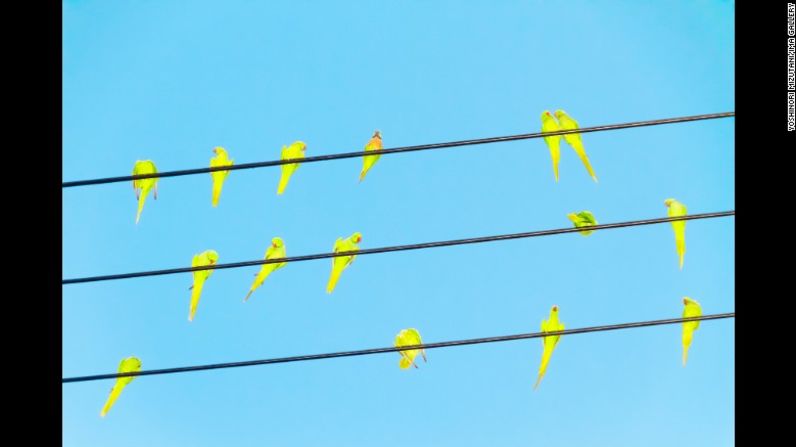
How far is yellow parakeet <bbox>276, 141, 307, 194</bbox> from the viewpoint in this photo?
232 centimetres

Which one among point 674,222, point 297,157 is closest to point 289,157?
point 297,157

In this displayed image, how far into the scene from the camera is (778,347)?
61.0 inches

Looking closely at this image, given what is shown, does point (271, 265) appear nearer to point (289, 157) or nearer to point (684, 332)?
point (289, 157)

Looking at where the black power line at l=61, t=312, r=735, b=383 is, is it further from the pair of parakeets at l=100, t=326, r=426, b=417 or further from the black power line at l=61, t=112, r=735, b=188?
the black power line at l=61, t=112, r=735, b=188

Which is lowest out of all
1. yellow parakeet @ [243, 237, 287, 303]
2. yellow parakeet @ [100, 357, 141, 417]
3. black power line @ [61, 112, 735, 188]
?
yellow parakeet @ [100, 357, 141, 417]

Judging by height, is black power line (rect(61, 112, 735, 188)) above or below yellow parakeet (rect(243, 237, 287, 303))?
above

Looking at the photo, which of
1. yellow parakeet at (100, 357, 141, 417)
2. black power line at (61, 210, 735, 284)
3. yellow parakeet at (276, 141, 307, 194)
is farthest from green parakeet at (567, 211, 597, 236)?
yellow parakeet at (100, 357, 141, 417)

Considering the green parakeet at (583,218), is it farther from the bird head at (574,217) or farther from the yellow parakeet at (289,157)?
the yellow parakeet at (289,157)

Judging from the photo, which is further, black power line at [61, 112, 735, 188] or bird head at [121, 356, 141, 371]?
bird head at [121, 356, 141, 371]

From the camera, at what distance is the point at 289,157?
9.36 feet

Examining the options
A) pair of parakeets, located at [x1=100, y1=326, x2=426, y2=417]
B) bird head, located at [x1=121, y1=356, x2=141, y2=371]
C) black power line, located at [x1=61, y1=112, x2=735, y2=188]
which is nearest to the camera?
black power line, located at [x1=61, y1=112, x2=735, y2=188]
